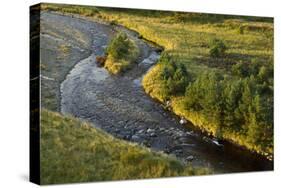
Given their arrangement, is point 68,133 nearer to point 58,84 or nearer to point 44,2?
point 58,84

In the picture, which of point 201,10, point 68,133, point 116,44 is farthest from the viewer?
point 201,10

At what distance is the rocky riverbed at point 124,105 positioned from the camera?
9531 mm

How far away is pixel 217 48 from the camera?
35.2 feet

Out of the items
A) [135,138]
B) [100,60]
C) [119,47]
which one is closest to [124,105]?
[135,138]

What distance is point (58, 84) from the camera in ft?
30.6

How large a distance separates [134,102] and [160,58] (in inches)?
35.8

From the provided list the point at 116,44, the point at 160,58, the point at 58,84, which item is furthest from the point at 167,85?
the point at 58,84

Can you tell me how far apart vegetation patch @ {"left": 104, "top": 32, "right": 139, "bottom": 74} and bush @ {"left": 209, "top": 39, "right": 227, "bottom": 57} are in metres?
1.48

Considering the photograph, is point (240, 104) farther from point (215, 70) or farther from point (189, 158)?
point (189, 158)

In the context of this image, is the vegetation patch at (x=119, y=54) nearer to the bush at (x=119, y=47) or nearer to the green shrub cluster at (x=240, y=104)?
the bush at (x=119, y=47)

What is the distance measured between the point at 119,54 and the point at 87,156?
176 centimetres

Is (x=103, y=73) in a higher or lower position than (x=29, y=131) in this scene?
higher

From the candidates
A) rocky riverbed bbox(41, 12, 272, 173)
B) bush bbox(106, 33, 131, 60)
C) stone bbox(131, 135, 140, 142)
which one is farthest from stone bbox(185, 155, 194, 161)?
bush bbox(106, 33, 131, 60)

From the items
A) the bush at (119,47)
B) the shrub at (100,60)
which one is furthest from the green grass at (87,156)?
the bush at (119,47)
